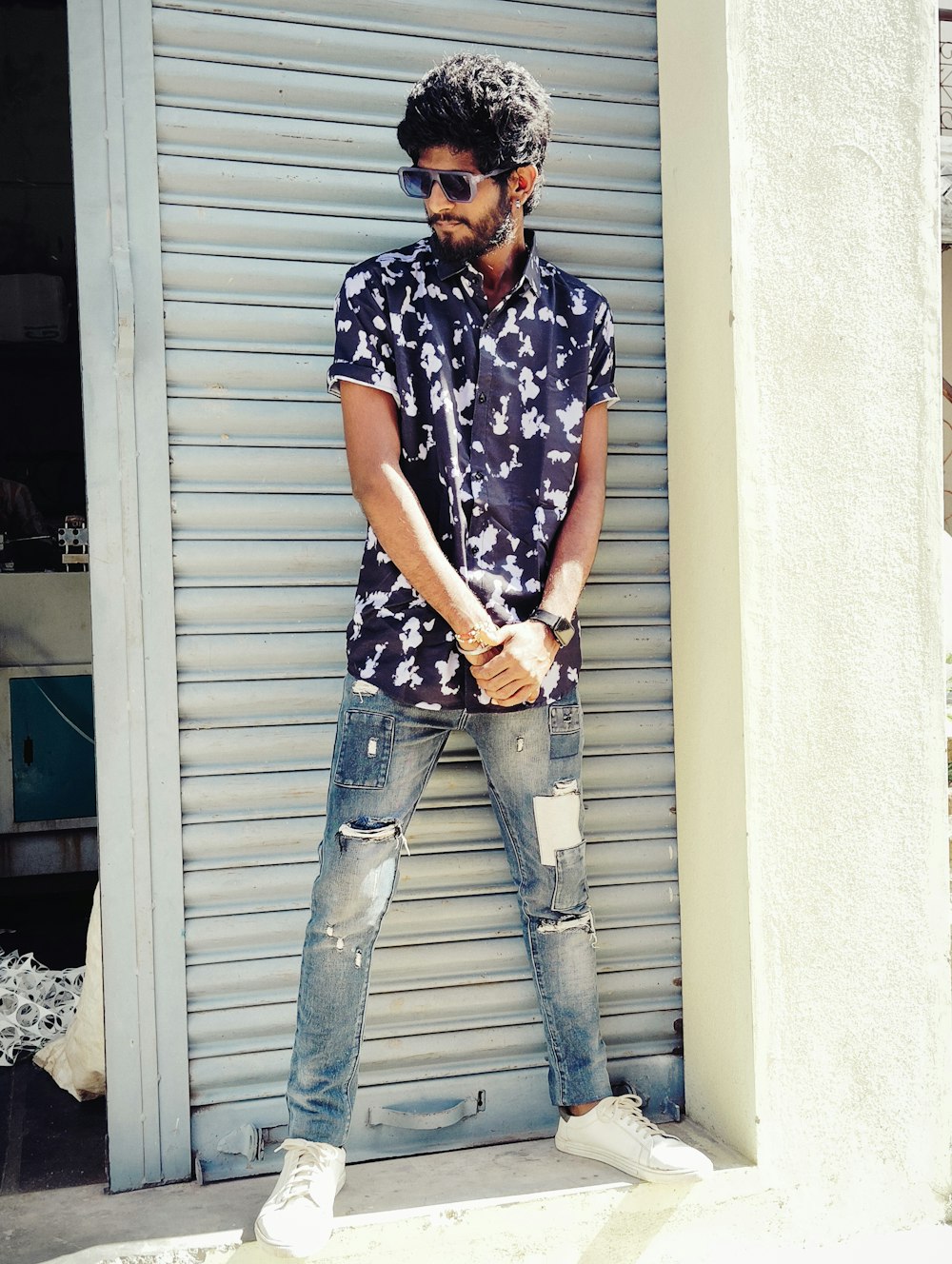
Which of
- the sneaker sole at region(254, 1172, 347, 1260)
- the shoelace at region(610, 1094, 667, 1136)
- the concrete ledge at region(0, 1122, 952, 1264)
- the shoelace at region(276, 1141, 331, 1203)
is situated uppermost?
the shoelace at region(276, 1141, 331, 1203)

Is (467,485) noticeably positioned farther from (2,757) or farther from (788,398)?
(2,757)

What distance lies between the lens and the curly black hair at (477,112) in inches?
86.8

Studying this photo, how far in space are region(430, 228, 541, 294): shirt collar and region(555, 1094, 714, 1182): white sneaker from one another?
6.32 feet

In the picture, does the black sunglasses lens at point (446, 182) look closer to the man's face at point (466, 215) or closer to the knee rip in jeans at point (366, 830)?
the man's face at point (466, 215)

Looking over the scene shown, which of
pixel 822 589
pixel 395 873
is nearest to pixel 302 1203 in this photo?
pixel 395 873

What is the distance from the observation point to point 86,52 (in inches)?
96.5

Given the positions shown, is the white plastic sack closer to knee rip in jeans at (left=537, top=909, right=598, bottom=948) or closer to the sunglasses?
knee rip in jeans at (left=537, top=909, right=598, bottom=948)

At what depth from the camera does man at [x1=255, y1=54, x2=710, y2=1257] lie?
222cm

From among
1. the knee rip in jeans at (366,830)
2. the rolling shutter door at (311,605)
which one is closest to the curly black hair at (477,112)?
the rolling shutter door at (311,605)

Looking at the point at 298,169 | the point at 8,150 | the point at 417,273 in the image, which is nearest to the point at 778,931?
the point at 417,273

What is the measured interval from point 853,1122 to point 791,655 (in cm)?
115

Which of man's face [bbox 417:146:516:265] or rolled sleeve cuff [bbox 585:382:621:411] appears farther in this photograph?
rolled sleeve cuff [bbox 585:382:621:411]

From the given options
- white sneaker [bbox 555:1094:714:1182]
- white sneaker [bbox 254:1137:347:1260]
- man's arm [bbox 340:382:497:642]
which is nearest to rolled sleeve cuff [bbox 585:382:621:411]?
man's arm [bbox 340:382:497:642]

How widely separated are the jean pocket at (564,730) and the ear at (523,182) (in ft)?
3.79
